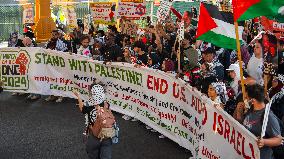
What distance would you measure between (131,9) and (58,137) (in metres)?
7.78

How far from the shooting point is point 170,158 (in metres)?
8.15

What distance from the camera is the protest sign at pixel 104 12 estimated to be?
16.5 m

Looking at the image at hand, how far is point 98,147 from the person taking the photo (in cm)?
654

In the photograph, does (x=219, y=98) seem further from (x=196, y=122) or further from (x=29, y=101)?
(x=29, y=101)

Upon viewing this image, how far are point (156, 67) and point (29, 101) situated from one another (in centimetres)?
464

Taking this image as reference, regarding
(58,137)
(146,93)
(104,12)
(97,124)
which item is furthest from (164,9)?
(97,124)

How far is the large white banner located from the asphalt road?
369mm

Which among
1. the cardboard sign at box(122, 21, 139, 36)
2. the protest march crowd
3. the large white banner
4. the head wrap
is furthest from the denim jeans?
the cardboard sign at box(122, 21, 139, 36)

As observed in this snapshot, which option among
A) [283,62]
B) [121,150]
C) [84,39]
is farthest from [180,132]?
[84,39]

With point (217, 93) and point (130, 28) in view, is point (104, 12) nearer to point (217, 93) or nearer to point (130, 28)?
point (130, 28)

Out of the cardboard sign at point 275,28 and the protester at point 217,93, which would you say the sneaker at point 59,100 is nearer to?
the cardboard sign at point 275,28

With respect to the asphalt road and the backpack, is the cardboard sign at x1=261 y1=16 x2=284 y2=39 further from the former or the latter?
the backpack

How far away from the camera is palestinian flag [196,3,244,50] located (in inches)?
290

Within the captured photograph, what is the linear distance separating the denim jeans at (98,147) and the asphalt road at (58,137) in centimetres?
167
